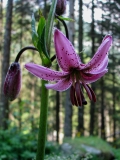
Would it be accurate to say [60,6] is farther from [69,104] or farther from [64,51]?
[69,104]

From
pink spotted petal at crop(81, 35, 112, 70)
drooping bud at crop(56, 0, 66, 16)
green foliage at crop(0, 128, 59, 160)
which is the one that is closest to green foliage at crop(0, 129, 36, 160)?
green foliage at crop(0, 128, 59, 160)

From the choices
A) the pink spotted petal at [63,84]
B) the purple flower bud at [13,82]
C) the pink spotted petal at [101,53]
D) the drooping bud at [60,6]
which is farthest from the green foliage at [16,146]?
the pink spotted petal at [101,53]

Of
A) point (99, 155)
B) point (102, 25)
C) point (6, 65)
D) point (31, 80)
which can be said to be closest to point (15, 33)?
point (31, 80)

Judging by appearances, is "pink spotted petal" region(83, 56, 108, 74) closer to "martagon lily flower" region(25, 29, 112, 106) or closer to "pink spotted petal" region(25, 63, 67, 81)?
"martagon lily flower" region(25, 29, 112, 106)

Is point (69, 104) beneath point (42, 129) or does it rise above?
beneath

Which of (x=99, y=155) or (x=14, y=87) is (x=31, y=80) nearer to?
(x=99, y=155)

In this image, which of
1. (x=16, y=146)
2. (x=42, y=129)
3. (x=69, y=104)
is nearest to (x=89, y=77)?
(x=42, y=129)

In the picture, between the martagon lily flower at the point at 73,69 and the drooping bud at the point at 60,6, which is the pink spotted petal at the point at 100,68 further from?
the drooping bud at the point at 60,6
